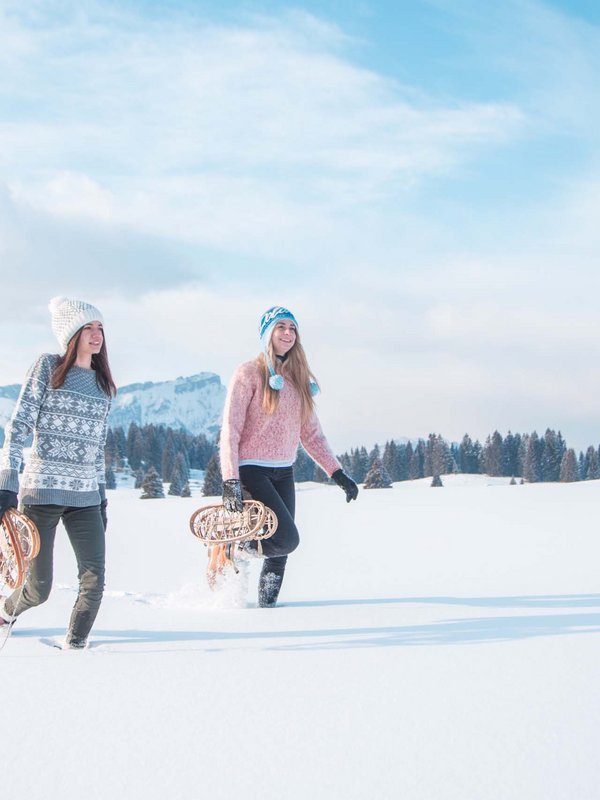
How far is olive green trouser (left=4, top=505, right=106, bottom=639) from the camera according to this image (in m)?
4.01

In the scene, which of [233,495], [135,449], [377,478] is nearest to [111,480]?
[135,449]

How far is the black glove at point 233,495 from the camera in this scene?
4723 millimetres

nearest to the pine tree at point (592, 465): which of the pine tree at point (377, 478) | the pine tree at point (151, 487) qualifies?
the pine tree at point (377, 478)

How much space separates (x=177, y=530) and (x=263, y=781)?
9851 millimetres

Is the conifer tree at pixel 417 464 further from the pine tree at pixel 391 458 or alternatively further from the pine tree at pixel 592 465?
the pine tree at pixel 592 465

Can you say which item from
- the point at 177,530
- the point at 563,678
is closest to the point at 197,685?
the point at 563,678

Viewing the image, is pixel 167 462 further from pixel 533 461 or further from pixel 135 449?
pixel 533 461

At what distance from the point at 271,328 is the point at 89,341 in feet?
4.92

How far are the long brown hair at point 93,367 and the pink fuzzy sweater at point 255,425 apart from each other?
0.96 metres

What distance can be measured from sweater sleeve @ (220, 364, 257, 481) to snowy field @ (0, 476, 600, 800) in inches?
41.7

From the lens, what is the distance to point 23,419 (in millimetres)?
3883

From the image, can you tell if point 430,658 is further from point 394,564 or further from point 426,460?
point 426,460

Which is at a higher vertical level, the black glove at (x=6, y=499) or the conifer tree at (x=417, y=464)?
the conifer tree at (x=417, y=464)

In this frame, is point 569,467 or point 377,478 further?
point 569,467
